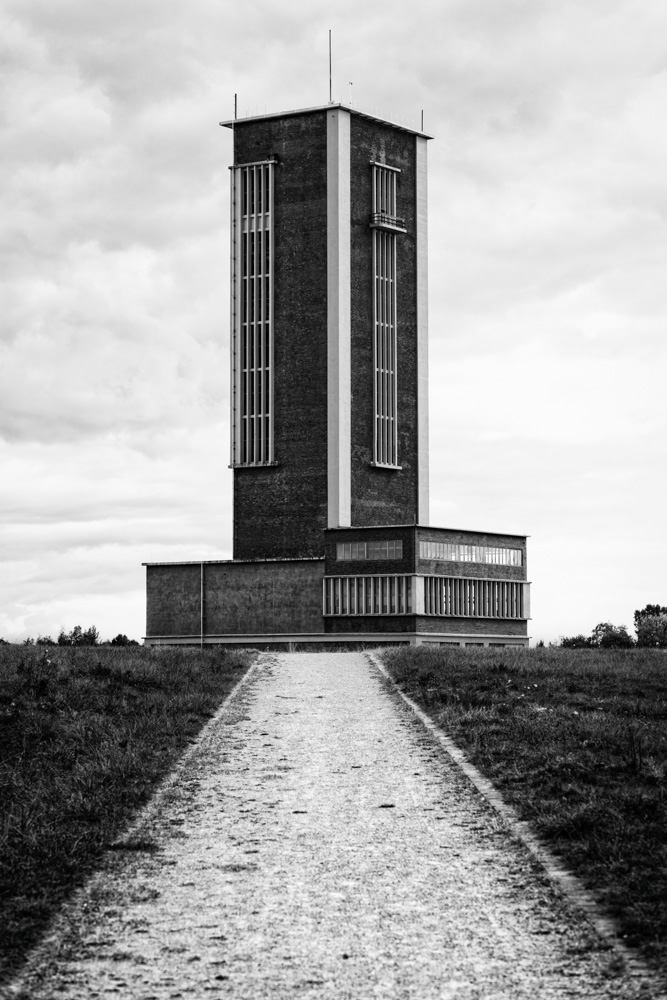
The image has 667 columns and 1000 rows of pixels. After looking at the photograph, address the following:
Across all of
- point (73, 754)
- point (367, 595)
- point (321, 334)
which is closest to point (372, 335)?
point (321, 334)

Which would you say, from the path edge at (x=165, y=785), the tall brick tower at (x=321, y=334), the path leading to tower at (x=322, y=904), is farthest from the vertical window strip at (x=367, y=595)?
the path leading to tower at (x=322, y=904)

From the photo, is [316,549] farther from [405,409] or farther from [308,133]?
[308,133]

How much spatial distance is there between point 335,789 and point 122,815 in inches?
98.3

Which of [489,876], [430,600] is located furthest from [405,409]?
[489,876]

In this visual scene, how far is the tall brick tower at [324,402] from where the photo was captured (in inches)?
2771

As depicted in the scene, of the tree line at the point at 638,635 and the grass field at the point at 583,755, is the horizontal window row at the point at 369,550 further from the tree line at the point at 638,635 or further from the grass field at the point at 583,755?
the grass field at the point at 583,755

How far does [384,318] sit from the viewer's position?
75812 mm

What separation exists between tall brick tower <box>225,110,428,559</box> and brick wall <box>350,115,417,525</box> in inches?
3.5

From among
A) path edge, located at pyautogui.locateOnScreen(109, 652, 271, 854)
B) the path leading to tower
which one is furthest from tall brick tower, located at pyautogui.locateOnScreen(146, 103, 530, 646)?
the path leading to tower

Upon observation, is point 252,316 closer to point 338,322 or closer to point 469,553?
point 338,322

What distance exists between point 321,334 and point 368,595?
641 inches

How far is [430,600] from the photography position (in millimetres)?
67688

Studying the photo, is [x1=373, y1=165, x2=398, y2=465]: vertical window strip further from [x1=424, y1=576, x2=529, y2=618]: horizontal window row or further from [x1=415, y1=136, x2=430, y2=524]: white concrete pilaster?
[x1=424, y1=576, x2=529, y2=618]: horizontal window row

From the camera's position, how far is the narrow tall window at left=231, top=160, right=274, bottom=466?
74938 mm
